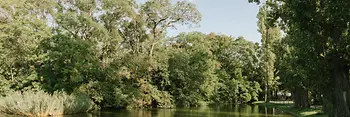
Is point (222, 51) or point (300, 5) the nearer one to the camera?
point (300, 5)

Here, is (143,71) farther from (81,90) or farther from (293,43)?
(293,43)

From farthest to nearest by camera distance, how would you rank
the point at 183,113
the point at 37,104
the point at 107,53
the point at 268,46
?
the point at 268,46 → the point at 107,53 → the point at 183,113 → the point at 37,104

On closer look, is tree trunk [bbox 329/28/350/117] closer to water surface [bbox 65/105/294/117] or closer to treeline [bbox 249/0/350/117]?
treeline [bbox 249/0/350/117]

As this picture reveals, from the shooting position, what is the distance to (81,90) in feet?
104

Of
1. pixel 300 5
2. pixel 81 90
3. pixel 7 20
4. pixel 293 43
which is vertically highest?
pixel 7 20

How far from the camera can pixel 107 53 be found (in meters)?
37.4

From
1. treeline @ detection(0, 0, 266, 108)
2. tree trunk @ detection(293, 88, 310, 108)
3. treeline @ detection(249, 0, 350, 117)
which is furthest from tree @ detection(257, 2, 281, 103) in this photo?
treeline @ detection(249, 0, 350, 117)

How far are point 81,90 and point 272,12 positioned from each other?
1933 centimetres

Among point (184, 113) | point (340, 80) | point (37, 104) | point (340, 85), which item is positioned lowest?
point (184, 113)

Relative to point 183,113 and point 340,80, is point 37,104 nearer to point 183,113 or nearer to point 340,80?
point 183,113

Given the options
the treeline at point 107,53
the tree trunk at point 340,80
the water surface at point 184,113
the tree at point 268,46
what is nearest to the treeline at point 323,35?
the tree trunk at point 340,80

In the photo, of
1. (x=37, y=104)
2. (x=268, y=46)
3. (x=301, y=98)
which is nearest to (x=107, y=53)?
(x=37, y=104)

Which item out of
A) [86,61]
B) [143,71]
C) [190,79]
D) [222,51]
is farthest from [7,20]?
[222,51]

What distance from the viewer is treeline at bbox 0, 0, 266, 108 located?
1186 inches
